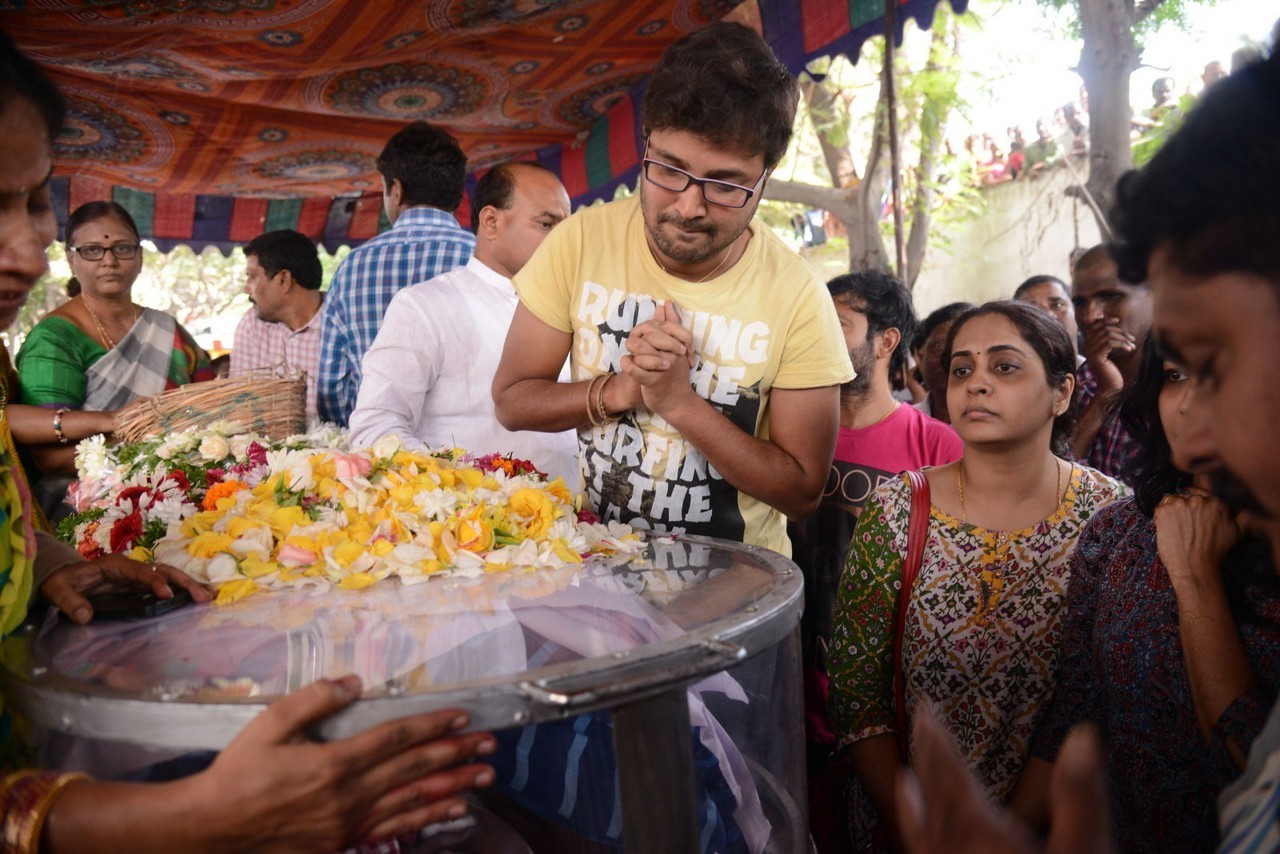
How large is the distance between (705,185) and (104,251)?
126 inches

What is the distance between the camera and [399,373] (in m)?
2.96

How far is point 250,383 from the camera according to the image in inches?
133

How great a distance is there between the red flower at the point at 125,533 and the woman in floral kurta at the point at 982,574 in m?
1.76

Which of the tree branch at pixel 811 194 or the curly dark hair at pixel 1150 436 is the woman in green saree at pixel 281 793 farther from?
the tree branch at pixel 811 194

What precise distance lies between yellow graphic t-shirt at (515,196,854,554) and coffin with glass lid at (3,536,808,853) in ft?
1.57

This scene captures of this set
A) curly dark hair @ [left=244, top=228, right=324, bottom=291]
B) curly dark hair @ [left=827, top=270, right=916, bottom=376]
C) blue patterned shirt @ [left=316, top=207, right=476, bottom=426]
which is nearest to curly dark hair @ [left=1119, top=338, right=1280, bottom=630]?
curly dark hair @ [left=827, top=270, right=916, bottom=376]

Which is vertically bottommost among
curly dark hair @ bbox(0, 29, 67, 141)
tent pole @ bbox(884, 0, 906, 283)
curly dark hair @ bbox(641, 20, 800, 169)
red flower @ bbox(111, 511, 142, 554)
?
red flower @ bbox(111, 511, 142, 554)

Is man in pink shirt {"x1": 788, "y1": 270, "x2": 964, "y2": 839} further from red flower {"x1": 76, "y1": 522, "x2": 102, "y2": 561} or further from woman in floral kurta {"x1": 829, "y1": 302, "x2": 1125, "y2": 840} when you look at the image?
red flower {"x1": 76, "y1": 522, "x2": 102, "y2": 561}

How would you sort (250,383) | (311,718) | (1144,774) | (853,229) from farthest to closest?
(853,229) → (250,383) → (1144,774) → (311,718)

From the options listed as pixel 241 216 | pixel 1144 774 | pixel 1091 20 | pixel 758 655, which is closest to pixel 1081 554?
pixel 1144 774

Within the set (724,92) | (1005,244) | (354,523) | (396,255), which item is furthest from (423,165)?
(1005,244)

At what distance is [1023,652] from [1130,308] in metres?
2.11

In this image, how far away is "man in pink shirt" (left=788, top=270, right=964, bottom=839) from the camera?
10.6ft

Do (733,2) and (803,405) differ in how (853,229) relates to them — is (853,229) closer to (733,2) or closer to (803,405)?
(733,2)
